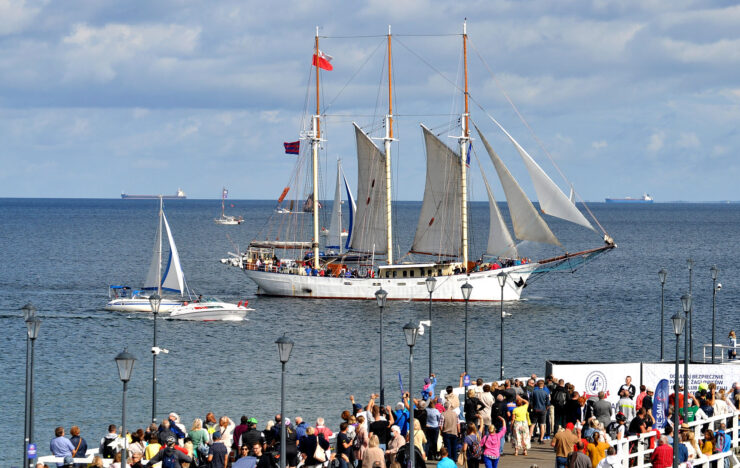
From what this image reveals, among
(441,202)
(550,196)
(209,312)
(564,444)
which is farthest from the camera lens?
Result: (441,202)

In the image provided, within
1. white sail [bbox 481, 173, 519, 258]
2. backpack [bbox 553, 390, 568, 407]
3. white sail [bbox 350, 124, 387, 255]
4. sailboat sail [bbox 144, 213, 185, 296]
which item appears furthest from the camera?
white sail [bbox 350, 124, 387, 255]

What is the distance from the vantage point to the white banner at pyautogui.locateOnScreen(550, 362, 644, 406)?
24.6 metres

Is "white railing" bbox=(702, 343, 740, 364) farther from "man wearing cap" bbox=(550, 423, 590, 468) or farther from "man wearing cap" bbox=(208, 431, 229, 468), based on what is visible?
"man wearing cap" bbox=(208, 431, 229, 468)

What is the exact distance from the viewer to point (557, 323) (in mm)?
64125

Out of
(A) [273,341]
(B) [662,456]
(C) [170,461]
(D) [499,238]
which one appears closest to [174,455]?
(C) [170,461]

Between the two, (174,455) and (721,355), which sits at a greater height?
(721,355)

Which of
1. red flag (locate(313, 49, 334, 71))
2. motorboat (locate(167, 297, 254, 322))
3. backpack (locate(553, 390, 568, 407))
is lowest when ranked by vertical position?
backpack (locate(553, 390, 568, 407))

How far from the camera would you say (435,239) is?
7325cm

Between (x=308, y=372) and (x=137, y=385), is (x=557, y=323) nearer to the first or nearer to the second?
(x=308, y=372)

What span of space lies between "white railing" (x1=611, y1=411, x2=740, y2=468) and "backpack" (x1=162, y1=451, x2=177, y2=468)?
773 cm

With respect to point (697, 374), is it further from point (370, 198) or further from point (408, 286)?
point (370, 198)

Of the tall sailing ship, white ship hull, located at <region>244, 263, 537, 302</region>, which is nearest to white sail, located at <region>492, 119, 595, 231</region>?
the tall sailing ship

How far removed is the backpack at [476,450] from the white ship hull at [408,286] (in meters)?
50.4

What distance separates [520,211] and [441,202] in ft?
19.7
